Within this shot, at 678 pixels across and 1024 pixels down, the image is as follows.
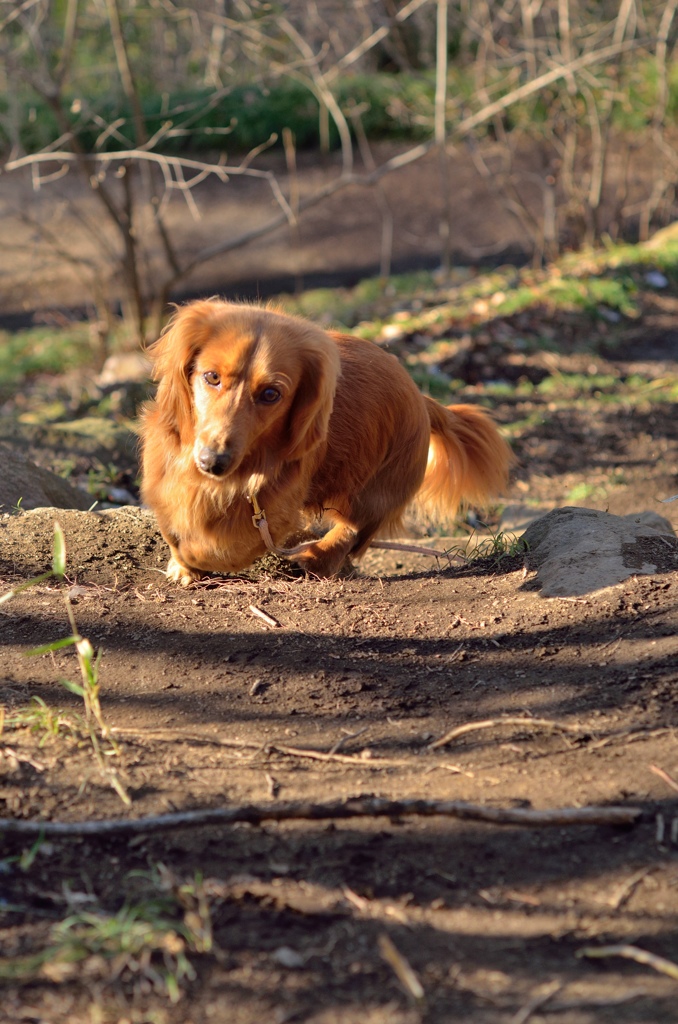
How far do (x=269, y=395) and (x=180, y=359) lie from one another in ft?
1.08

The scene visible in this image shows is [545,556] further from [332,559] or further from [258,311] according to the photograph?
[258,311]

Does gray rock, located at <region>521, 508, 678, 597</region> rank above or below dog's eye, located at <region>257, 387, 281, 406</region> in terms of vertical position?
below

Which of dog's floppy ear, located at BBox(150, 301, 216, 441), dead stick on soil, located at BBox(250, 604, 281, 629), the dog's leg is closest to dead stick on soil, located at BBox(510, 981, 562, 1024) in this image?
dead stick on soil, located at BBox(250, 604, 281, 629)

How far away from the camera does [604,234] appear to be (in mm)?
11188

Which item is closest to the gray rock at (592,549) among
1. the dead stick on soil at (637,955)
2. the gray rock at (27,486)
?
the dead stick on soil at (637,955)

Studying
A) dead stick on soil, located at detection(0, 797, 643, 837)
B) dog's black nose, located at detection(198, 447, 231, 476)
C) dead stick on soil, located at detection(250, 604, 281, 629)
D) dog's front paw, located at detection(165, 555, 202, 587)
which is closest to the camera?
dead stick on soil, located at detection(0, 797, 643, 837)

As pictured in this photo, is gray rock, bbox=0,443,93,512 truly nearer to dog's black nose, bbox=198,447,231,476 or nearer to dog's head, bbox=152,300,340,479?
dog's head, bbox=152,300,340,479

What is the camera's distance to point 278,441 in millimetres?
3562

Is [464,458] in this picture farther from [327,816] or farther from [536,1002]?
[536,1002]

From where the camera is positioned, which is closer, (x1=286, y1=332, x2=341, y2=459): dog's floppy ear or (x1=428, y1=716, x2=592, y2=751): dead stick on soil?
(x1=428, y1=716, x2=592, y2=751): dead stick on soil

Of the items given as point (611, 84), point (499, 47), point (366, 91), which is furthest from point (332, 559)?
point (366, 91)

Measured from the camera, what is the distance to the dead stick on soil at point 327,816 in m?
2.22

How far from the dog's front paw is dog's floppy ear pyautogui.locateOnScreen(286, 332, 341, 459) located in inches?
24.7

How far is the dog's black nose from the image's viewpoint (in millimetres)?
3160
